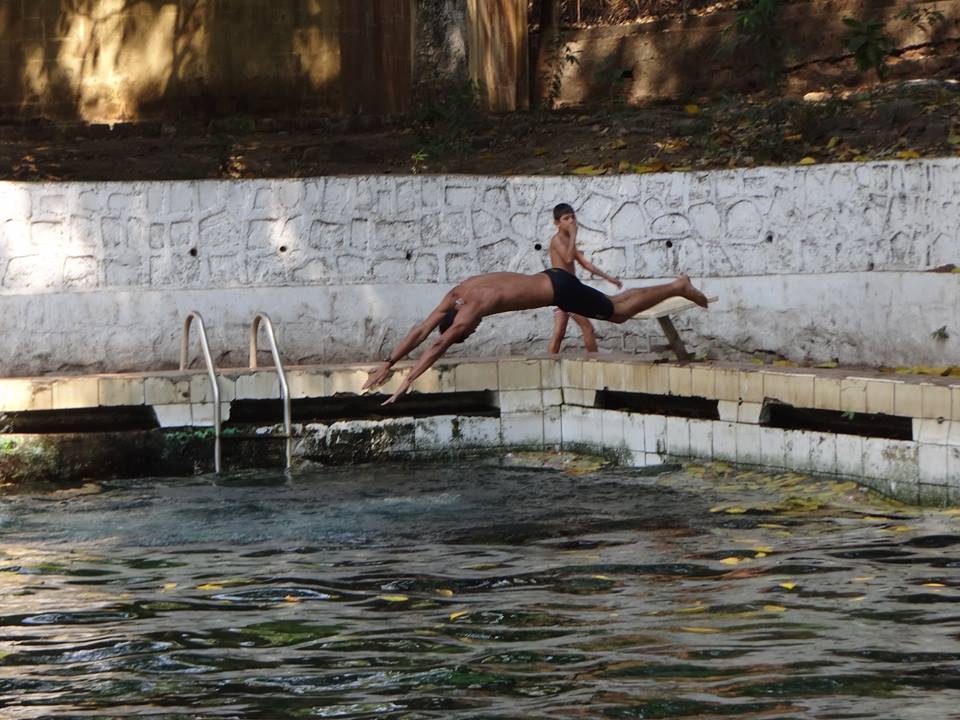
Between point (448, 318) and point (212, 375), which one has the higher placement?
point (448, 318)

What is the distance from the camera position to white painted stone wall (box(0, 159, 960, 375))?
14.5 m

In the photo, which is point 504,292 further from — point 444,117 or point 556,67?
point 556,67

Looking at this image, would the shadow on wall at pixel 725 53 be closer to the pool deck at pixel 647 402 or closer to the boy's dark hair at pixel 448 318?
the pool deck at pixel 647 402

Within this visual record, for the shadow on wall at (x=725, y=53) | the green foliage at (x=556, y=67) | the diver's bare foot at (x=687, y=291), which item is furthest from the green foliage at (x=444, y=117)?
the diver's bare foot at (x=687, y=291)

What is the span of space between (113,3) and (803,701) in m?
13.4

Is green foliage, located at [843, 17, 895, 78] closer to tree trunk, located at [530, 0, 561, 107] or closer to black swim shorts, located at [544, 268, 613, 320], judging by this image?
tree trunk, located at [530, 0, 561, 107]

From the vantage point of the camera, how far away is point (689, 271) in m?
15.1

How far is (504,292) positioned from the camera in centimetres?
1187

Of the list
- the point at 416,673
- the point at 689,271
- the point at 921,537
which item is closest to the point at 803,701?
the point at 416,673

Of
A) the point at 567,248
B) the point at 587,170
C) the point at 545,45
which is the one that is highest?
the point at 545,45

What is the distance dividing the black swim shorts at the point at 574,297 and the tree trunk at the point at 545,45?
9807 millimetres

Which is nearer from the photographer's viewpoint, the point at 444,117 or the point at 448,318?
the point at 448,318

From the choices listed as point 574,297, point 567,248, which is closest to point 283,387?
point 574,297

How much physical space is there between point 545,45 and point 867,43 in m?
5.52
